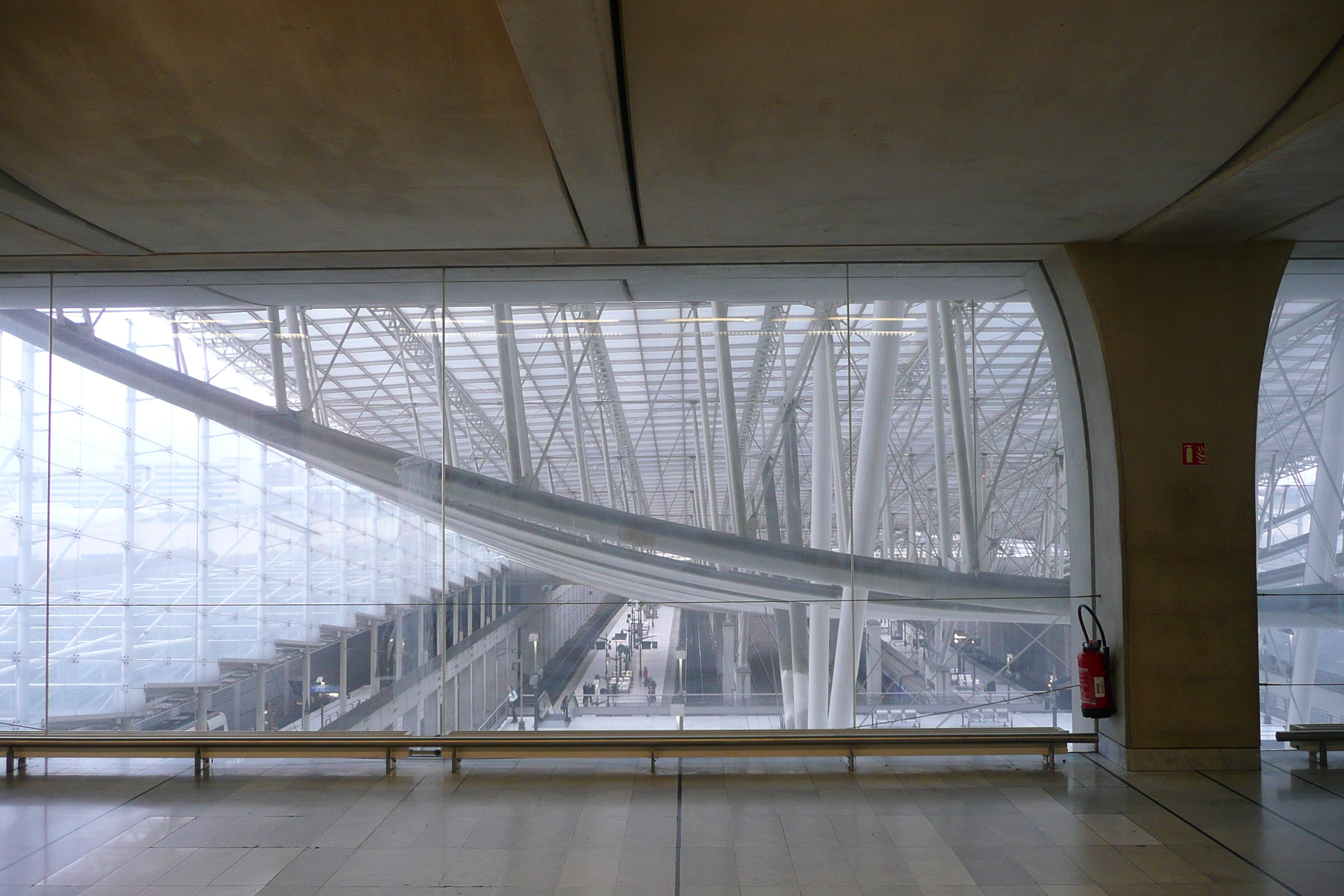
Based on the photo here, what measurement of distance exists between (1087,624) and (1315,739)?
1.81 m

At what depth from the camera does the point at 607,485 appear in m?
7.19

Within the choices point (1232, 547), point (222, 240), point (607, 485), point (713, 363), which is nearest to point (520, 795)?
point (607, 485)

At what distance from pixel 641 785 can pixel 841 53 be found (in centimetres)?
485

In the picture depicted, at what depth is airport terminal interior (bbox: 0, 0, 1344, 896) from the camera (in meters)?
5.38

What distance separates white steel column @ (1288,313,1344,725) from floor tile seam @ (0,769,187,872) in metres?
8.49

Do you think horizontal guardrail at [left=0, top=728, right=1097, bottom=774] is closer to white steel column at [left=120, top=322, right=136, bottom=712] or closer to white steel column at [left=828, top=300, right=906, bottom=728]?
white steel column at [left=828, top=300, right=906, bottom=728]

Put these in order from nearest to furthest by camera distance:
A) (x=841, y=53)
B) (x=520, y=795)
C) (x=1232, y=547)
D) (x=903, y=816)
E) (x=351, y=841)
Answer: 1. (x=841, y=53)
2. (x=351, y=841)
3. (x=903, y=816)
4. (x=520, y=795)
5. (x=1232, y=547)

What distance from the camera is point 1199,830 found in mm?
5305

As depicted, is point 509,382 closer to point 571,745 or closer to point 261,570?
point 261,570

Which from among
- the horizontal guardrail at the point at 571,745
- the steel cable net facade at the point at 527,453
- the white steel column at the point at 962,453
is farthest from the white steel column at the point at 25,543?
the white steel column at the point at 962,453

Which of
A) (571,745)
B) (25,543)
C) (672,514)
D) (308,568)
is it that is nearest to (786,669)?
(672,514)

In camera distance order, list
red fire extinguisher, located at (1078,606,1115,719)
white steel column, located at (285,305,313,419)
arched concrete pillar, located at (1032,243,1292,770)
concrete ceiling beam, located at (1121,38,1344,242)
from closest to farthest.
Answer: concrete ceiling beam, located at (1121,38,1344,242), arched concrete pillar, located at (1032,243,1292,770), red fire extinguisher, located at (1078,606,1115,719), white steel column, located at (285,305,313,419)

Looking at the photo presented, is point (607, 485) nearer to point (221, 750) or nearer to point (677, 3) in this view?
point (221, 750)

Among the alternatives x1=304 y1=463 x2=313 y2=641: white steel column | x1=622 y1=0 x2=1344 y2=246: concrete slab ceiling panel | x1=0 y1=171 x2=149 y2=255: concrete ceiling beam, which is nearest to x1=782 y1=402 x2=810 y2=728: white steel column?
x1=622 y1=0 x2=1344 y2=246: concrete slab ceiling panel
